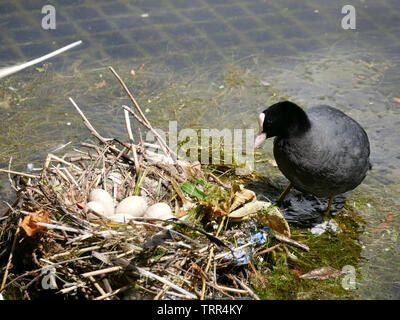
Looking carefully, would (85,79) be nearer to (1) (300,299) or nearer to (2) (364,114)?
(2) (364,114)

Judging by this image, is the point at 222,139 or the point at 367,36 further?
the point at 367,36

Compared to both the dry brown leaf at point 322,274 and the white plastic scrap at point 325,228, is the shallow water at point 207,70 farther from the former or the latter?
the dry brown leaf at point 322,274

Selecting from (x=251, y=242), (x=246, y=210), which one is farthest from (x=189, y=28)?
(x=251, y=242)

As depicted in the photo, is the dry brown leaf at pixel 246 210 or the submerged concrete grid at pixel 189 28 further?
the submerged concrete grid at pixel 189 28

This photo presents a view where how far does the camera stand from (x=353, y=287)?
129 inches

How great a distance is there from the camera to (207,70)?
19.5 ft

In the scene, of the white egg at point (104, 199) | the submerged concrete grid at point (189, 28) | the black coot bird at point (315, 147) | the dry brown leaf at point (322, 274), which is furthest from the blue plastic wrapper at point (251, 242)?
the submerged concrete grid at point (189, 28)

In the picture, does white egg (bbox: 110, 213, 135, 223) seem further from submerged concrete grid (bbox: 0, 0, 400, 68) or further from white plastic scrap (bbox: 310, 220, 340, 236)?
submerged concrete grid (bbox: 0, 0, 400, 68)

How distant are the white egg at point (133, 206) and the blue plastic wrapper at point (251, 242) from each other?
67 cm

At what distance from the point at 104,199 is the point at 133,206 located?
8.1 inches

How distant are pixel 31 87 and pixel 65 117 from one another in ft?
2.65

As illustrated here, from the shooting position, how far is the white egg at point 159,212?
3207 millimetres

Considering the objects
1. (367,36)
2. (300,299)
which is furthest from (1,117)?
(367,36)

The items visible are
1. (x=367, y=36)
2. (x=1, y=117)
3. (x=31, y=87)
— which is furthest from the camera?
(x=367, y=36)
